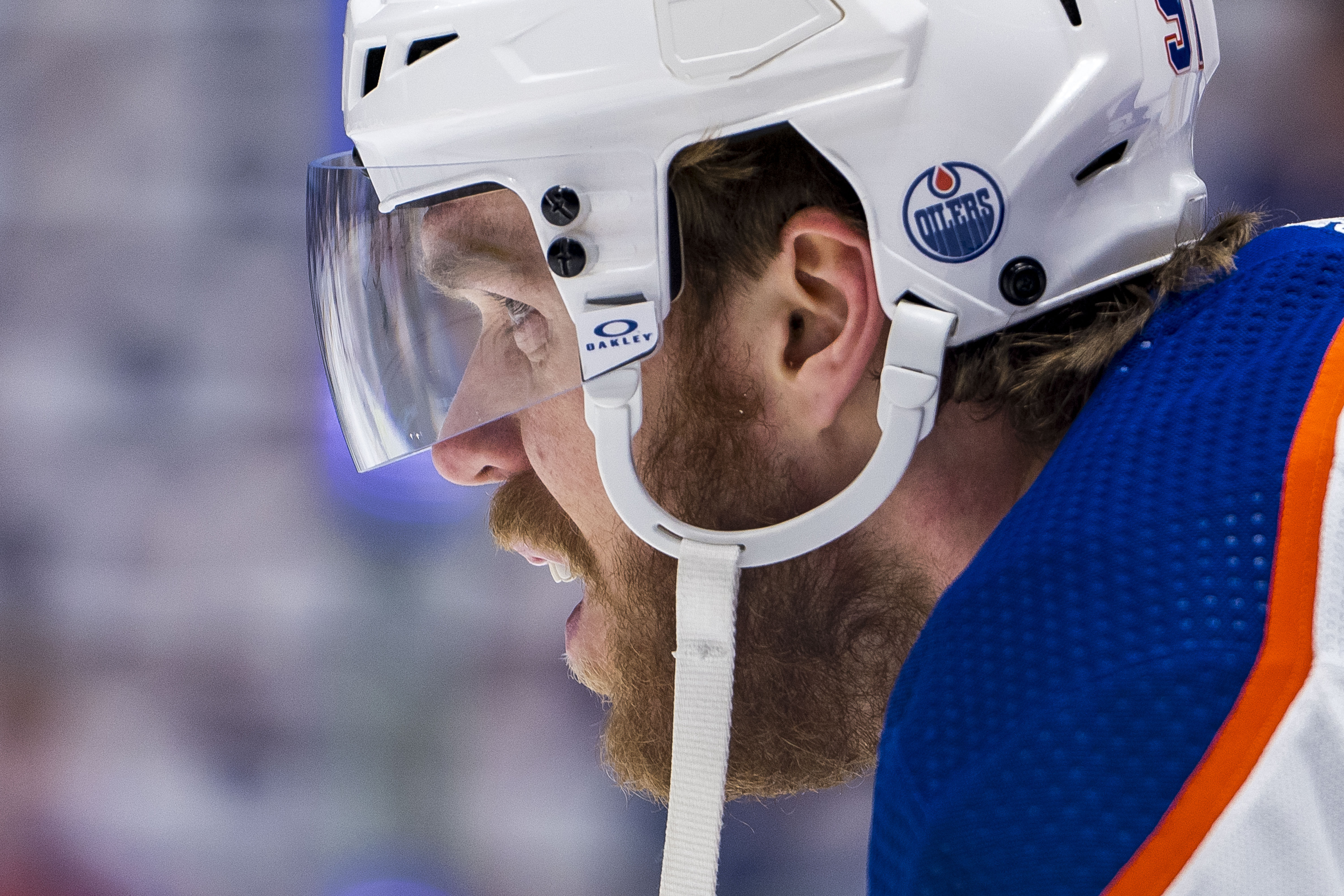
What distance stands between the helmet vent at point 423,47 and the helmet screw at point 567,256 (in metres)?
0.19

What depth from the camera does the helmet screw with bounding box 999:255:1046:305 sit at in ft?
3.11

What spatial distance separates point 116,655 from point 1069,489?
8.82 ft

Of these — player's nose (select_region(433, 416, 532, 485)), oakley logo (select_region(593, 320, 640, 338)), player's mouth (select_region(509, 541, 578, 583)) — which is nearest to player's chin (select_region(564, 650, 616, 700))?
player's mouth (select_region(509, 541, 578, 583))

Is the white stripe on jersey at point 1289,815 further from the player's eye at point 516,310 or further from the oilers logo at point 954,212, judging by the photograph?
the player's eye at point 516,310

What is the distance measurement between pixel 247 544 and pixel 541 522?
1772 mm

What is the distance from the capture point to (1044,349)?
983 millimetres

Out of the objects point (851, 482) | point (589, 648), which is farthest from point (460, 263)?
point (589, 648)

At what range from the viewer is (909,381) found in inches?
37.0

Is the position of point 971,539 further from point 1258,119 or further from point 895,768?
point 1258,119

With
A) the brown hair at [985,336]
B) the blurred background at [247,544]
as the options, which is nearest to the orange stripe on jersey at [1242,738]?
the brown hair at [985,336]

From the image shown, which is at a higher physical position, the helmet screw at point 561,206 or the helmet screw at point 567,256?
the helmet screw at point 561,206

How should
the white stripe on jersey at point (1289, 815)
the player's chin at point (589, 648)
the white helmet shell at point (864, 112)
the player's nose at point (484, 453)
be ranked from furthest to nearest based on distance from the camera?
the player's chin at point (589, 648) → the player's nose at point (484, 453) → the white helmet shell at point (864, 112) → the white stripe on jersey at point (1289, 815)

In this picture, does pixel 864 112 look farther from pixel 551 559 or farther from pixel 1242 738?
pixel 551 559

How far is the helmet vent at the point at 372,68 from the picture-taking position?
101 centimetres
